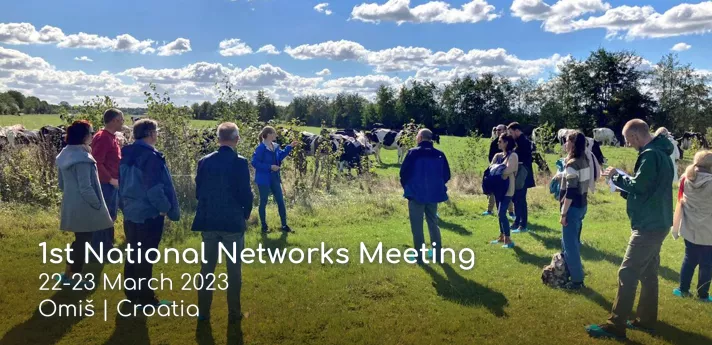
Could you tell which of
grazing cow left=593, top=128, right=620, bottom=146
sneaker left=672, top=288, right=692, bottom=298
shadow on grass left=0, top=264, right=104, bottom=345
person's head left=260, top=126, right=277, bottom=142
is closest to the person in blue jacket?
person's head left=260, top=126, right=277, bottom=142

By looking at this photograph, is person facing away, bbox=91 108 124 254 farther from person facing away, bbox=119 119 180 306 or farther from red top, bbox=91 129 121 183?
person facing away, bbox=119 119 180 306

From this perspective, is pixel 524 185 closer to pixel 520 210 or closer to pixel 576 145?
pixel 520 210

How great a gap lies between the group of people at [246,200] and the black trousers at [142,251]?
0.01 metres

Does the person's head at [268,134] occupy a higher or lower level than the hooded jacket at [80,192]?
higher

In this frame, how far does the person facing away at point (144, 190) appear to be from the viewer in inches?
204

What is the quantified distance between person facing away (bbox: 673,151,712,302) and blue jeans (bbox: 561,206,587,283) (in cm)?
117

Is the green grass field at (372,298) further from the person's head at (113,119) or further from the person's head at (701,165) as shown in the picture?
the person's head at (113,119)

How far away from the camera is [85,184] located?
217 inches

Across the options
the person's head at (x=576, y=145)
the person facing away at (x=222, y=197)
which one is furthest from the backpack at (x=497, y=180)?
the person facing away at (x=222, y=197)

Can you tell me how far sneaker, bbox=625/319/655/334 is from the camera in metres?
4.91

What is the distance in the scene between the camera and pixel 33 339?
4.74 metres

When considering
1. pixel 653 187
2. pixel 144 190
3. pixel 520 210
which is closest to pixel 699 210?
pixel 653 187

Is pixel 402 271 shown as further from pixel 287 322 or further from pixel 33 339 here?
pixel 33 339

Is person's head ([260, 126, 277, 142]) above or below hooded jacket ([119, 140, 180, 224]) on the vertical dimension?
above
